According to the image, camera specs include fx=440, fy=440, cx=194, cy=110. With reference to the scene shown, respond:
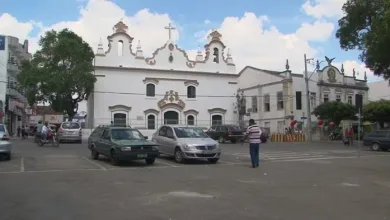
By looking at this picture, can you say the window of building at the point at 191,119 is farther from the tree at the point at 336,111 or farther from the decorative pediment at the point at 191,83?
the tree at the point at 336,111

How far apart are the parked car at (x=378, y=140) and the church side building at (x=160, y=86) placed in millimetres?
22462

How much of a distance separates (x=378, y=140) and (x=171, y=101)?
24293 mm

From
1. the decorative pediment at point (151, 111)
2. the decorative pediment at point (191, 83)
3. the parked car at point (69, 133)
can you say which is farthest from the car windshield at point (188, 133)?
the decorative pediment at point (191, 83)

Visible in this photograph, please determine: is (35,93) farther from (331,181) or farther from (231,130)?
(331,181)

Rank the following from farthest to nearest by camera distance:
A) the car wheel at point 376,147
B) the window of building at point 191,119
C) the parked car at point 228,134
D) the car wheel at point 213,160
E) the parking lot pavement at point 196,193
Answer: the window of building at point 191,119
the parked car at point 228,134
the car wheel at point 376,147
the car wheel at point 213,160
the parking lot pavement at point 196,193

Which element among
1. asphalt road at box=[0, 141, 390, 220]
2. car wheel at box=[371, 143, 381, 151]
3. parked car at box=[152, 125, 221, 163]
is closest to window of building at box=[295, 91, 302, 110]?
car wheel at box=[371, 143, 381, 151]

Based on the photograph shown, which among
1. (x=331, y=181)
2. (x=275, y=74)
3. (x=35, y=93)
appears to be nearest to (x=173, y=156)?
(x=331, y=181)

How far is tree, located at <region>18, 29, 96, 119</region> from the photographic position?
41.9 meters

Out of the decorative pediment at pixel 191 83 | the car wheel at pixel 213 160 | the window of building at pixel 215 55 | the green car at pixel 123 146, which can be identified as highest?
the window of building at pixel 215 55

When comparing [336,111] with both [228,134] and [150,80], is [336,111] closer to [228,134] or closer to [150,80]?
[228,134]

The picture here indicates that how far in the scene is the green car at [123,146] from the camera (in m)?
16.2

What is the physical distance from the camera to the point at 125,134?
17.7m

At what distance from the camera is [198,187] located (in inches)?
439

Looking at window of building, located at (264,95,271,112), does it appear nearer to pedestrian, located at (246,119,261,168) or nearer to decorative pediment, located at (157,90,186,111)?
decorative pediment, located at (157,90,186,111)
